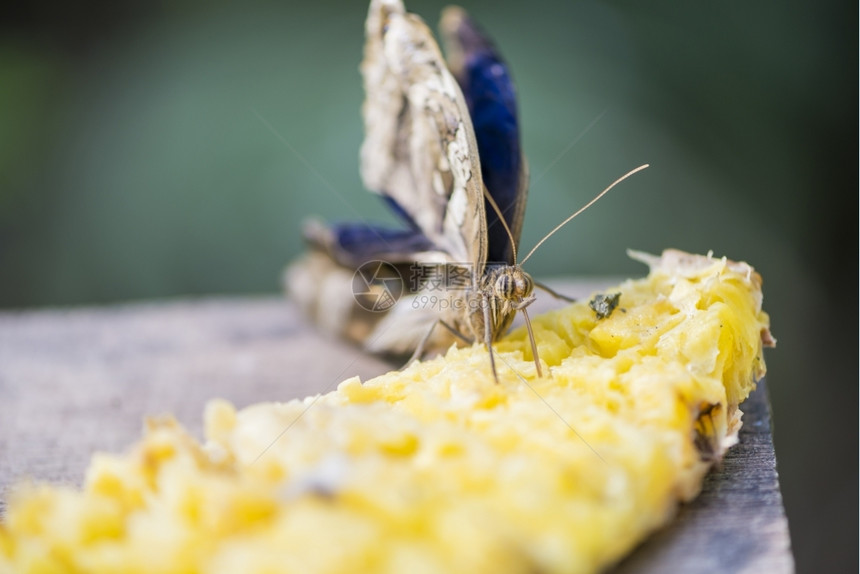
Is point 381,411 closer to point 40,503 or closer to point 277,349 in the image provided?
point 40,503

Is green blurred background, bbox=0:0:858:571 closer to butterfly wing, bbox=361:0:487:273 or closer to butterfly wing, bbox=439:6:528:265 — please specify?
butterfly wing, bbox=361:0:487:273

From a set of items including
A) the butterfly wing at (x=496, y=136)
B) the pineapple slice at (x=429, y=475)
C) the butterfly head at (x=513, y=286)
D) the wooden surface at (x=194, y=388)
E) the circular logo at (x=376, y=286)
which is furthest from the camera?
the circular logo at (x=376, y=286)

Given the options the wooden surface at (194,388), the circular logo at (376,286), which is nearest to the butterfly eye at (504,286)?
the wooden surface at (194,388)

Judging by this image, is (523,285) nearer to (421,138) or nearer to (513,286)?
(513,286)

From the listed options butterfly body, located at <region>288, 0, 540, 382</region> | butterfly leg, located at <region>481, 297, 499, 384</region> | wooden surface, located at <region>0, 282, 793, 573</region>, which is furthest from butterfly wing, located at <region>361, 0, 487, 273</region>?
wooden surface, located at <region>0, 282, 793, 573</region>

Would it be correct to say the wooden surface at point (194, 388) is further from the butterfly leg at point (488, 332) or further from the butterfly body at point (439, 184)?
the butterfly leg at point (488, 332)

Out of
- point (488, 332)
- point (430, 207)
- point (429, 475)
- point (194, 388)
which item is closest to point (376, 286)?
point (430, 207)

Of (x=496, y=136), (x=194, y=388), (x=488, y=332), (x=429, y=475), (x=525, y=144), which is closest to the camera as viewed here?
(x=429, y=475)
